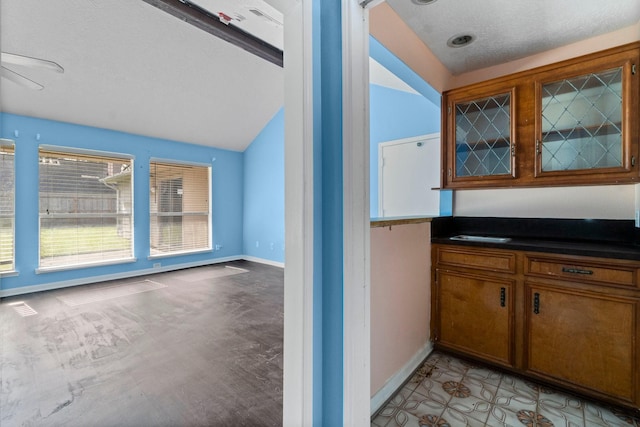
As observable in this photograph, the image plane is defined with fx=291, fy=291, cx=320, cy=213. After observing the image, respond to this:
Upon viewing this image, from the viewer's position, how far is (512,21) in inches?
72.6

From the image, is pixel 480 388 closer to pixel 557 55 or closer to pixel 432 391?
pixel 432 391

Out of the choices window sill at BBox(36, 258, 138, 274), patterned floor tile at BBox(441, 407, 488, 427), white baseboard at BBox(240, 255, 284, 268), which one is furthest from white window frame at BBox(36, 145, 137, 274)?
patterned floor tile at BBox(441, 407, 488, 427)

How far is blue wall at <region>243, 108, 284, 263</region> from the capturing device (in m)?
5.90

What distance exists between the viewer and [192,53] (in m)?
3.86

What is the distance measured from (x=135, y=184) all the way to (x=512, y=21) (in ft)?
18.2

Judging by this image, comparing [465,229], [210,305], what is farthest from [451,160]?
[210,305]

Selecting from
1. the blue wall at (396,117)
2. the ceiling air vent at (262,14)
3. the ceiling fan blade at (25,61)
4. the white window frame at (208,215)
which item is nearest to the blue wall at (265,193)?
the white window frame at (208,215)

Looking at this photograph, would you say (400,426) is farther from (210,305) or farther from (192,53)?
(192,53)

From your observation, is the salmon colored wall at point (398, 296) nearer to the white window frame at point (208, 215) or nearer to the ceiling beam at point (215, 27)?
the ceiling beam at point (215, 27)

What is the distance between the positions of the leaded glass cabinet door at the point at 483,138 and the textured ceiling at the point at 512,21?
36cm

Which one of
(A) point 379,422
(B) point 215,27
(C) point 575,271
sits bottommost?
(A) point 379,422

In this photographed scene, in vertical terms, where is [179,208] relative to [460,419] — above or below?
above

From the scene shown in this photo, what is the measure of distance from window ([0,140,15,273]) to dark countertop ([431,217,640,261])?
5301 millimetres

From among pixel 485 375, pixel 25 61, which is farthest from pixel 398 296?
pixel 25 61
